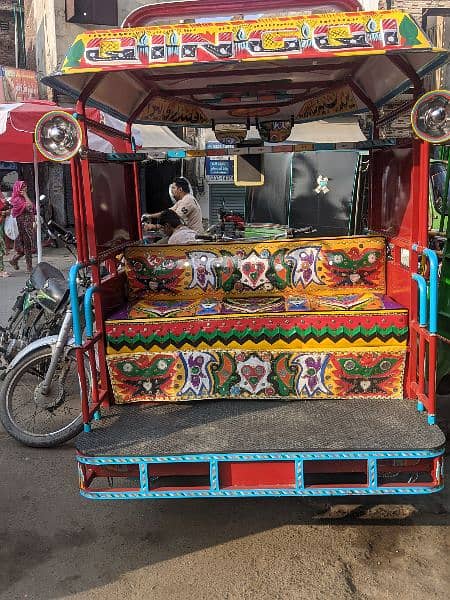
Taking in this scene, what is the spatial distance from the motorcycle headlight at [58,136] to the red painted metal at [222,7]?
0.97 m

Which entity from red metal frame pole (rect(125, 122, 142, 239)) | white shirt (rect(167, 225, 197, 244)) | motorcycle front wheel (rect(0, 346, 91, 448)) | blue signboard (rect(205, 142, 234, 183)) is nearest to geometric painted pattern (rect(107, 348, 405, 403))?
motorcycle front wheel (rect(0, 346, 91, 448))

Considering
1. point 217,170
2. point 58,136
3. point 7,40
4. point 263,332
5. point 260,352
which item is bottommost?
point 260,352

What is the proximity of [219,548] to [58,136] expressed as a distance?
2369mm

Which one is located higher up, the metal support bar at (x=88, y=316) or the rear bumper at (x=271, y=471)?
the metal support bar at (x=88, y=316)

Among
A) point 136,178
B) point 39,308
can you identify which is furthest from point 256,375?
point 39,308

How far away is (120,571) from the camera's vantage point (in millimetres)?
3037

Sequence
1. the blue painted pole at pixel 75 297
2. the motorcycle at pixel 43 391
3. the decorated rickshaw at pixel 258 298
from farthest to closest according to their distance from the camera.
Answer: the motorcycle at pixel 43 391 < the blue painted pole at pixel 75 297 < the decorated rickshaw at pixel 258 298

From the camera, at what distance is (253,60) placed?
9.05 ft

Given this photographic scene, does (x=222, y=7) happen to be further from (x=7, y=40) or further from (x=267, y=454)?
(x=7, y=40)

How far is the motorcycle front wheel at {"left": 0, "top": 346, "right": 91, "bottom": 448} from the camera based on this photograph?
429cm

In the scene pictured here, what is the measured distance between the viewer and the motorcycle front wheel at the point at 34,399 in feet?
14.1

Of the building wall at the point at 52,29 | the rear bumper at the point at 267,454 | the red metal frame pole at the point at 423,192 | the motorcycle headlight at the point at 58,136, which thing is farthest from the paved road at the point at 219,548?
the building wall at the point at 52,29

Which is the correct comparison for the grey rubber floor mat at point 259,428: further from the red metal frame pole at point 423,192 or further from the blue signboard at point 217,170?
the blue signboard at point 217,170

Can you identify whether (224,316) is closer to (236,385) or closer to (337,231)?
(236,385)
